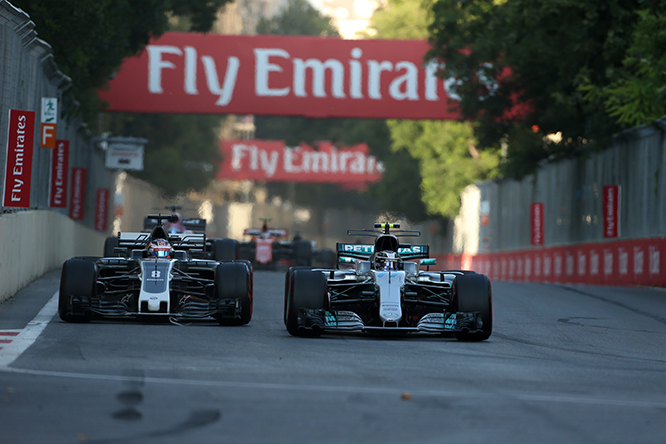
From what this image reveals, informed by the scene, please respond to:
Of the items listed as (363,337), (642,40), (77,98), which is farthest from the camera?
(77,98)

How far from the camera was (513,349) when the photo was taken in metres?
10.6

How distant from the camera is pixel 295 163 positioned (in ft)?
257

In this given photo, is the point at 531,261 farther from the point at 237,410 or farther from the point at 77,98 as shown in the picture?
the point at 237,410

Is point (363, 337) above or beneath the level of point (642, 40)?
beneath

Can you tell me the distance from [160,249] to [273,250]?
1781 cm

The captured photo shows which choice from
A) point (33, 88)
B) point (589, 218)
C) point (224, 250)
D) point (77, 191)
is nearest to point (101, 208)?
point (77, 191)

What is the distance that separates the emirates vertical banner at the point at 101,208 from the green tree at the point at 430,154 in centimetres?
1742

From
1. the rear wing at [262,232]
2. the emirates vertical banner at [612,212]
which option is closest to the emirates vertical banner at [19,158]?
the emirates vertical banner at [612,212]

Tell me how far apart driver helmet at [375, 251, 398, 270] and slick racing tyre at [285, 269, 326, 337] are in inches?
27.1

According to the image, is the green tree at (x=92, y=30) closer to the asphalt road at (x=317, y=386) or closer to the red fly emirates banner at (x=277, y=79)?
the red fly emirates banner at (x=277, y=79)

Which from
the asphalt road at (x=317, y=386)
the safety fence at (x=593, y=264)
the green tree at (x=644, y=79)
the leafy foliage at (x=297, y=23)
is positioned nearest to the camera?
the asphalt road at (x=317, y=386)

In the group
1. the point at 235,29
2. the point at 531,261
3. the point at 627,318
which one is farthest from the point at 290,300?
the point at 235,29

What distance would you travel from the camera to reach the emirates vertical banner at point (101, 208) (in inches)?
1414

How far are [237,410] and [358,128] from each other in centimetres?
5480
